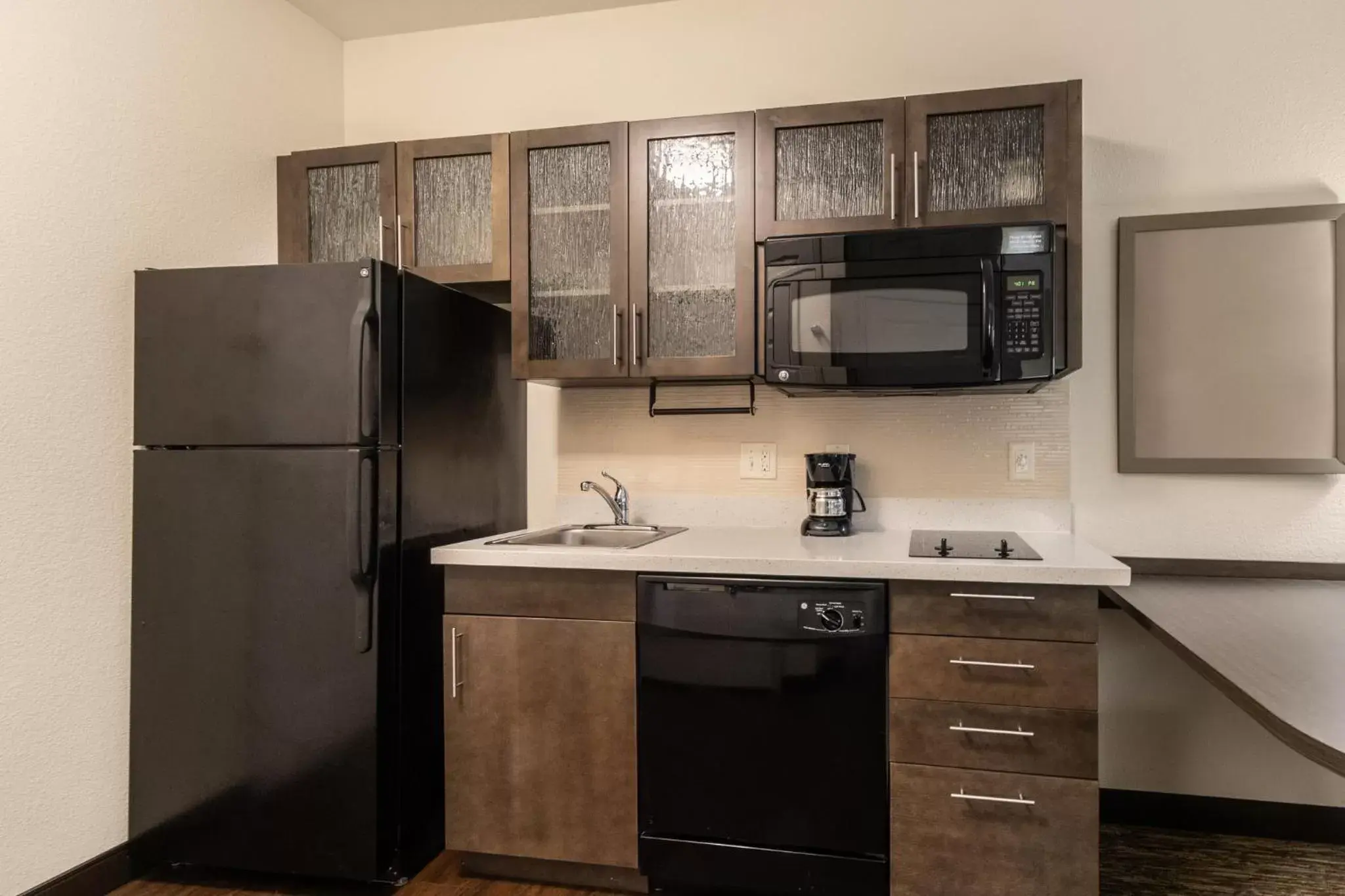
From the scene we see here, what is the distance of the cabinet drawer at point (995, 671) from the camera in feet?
5.60

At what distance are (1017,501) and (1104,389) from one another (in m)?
0.42

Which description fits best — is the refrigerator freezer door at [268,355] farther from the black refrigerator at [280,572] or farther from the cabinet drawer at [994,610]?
the cabinet drawer at [994,610]

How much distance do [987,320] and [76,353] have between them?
226cm

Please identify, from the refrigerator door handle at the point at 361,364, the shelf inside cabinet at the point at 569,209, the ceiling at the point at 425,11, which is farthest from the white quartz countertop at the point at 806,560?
the ceiling at the point at 425,11

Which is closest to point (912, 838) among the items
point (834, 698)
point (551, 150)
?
point (834, 698)

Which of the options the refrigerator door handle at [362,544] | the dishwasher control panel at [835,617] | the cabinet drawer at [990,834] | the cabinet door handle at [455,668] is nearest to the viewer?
the cabinet drawer at [990,834]

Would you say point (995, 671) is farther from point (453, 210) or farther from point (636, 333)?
point (453, 210)

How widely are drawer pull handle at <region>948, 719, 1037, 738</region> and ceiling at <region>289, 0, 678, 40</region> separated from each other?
2.39 meters

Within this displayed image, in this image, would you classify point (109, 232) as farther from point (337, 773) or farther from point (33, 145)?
point (337, 773)

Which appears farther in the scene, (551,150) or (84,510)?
(551,150)

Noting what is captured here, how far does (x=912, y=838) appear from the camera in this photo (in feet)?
5.83

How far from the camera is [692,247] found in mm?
2223

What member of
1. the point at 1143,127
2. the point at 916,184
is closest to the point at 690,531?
the point at 916,184

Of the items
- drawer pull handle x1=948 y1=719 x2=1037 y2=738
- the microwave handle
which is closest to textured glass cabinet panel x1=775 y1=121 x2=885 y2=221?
the microwave handle
